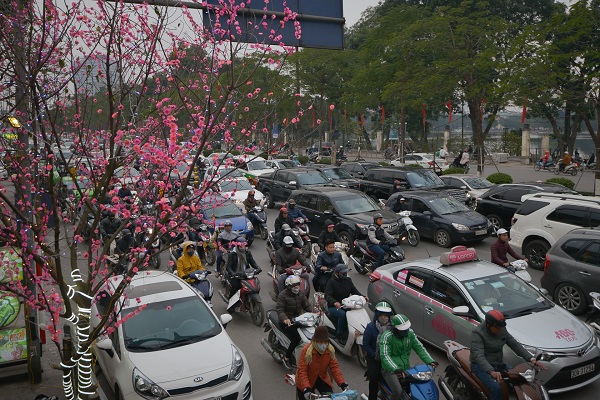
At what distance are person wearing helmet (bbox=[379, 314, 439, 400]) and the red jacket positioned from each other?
21.0 inches

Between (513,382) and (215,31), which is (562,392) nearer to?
(513,382)

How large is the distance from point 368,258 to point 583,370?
6.58 metres

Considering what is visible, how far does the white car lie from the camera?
6656mm

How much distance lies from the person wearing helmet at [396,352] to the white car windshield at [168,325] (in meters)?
2.47

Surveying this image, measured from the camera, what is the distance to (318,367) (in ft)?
20.8

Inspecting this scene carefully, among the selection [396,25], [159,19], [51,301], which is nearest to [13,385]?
[51,301]

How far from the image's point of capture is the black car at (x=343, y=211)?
50.8 feet

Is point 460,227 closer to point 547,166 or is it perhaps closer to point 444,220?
point 444,220

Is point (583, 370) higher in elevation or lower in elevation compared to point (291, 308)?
lower

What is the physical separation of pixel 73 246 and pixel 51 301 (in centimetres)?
67

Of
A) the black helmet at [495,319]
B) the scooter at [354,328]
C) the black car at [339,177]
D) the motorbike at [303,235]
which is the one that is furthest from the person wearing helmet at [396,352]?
the black car at [339,177]

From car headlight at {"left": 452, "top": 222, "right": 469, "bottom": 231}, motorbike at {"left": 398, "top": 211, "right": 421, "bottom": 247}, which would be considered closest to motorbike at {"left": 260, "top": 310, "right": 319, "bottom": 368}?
motorbike at {"left": 398, "top": 211, "right": 421, "bottom": 247}

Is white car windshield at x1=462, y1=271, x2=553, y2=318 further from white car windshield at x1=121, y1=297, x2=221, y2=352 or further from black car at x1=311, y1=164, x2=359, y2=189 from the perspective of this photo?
black car at x1=311, y1=164, x2=359, y2=189

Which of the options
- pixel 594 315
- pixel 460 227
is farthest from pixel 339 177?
pixel 594 315
